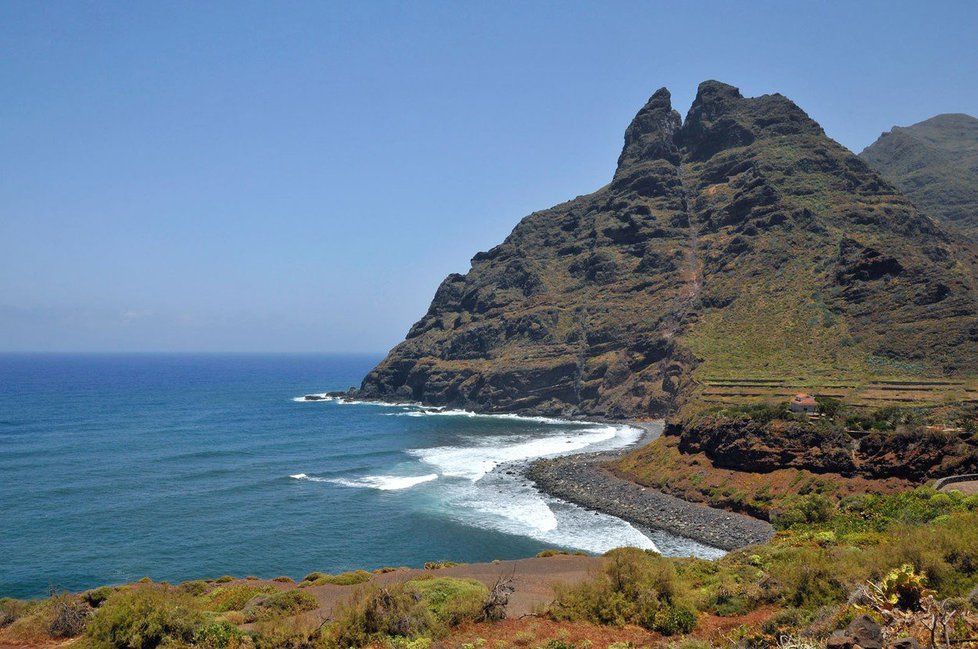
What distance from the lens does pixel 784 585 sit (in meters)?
16.9

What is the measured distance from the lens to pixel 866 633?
32.8 feet

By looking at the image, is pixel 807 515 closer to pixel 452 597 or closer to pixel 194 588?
pixel 452 597

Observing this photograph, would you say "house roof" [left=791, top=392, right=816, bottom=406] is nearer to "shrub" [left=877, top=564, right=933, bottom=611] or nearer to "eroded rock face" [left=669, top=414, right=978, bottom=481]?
"eroded rock face" [left=669, top=414, right=978, bottom=481]

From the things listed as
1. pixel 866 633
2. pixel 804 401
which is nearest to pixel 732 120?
pixel 804 401

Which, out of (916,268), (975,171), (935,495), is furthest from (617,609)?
(975,171)

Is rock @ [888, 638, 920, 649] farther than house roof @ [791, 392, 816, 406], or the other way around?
house roof @ [791, 392, 816, 406]

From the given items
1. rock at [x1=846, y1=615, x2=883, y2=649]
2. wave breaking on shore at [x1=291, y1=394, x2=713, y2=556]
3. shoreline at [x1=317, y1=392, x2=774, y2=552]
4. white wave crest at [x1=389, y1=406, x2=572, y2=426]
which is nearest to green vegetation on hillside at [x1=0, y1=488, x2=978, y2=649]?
rock at [x1=846, y1=615, x2=883, y2=649]

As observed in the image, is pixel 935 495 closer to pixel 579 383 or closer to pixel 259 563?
pixel 259 563

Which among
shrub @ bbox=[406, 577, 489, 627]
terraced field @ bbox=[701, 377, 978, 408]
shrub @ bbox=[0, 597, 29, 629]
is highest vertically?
terraced field @ bbox=[701, 377, 978, 408]

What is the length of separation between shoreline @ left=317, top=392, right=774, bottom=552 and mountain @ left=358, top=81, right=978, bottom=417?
19942 millimetres

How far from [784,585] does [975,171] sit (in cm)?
23615

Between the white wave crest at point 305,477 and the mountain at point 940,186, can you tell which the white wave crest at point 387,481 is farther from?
the mountain at point 940,186

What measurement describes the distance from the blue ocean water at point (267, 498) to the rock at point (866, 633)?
31878 millimetres

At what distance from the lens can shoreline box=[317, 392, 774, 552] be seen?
42.8 meters
